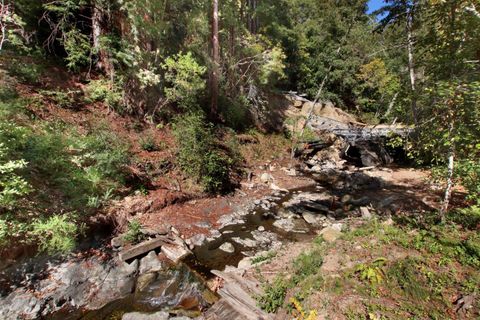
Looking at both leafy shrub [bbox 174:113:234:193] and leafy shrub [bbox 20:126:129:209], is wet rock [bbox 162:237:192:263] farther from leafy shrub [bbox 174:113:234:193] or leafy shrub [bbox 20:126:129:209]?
leafy shrub [bbox 174:113:234:193]

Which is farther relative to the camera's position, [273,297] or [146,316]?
[146,316]

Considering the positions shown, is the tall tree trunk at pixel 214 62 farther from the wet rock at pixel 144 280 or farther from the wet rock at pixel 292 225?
the wet rock at pixel 144 280

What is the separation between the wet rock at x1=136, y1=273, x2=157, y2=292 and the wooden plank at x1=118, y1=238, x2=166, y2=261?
59cm

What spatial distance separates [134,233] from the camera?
632 centimetres

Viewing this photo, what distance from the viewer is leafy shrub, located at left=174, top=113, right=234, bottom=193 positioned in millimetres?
9516

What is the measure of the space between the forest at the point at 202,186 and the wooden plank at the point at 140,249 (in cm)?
3

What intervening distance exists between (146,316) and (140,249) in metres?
1.88

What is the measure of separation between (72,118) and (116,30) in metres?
4.10

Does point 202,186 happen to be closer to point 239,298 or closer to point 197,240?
point 197,240

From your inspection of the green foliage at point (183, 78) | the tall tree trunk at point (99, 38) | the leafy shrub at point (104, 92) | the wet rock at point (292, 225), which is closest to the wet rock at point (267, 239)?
the wet rock at point (292, 225)

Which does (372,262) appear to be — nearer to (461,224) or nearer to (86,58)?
(461,224)

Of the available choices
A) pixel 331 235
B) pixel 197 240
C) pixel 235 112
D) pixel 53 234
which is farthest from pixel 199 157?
pixel 235 112

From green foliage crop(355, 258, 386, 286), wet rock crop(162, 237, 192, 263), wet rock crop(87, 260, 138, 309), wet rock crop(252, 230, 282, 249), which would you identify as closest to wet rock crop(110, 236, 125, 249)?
wet rock crop(87, 260, 138, 309)

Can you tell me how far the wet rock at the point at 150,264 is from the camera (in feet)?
18.8
